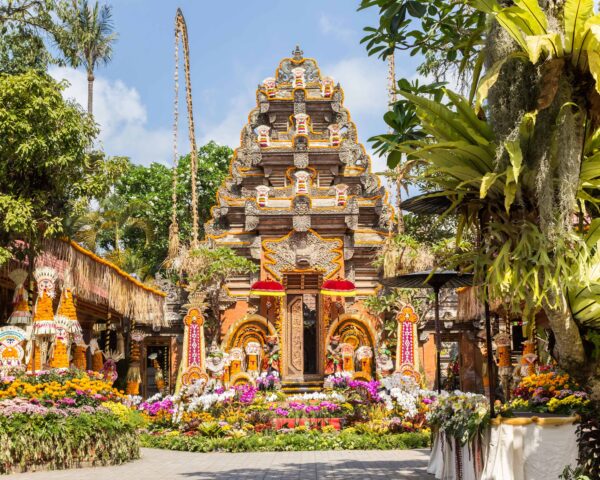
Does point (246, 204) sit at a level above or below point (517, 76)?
above

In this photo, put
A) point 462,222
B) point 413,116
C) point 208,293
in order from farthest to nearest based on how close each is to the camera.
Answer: point 208,293 → point 413,116 → point 462,222

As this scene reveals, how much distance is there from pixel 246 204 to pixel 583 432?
81.1 feet

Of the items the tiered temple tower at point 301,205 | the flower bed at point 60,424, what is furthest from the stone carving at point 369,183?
the flower bed at point 60,424

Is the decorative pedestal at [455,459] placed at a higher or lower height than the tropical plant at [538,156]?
lower

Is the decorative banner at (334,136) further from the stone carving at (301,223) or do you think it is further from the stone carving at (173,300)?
the stone carving at (173,300)

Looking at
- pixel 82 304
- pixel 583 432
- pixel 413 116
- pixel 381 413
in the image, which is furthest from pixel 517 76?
pixel 82 304

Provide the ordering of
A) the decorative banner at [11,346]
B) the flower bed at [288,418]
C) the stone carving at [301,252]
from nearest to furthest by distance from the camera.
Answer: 1. the decorative banner at [11,346]
2. the flower bed at [288,418]
3. the stone carving at [301,252]

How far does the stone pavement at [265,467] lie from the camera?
34.7 ft

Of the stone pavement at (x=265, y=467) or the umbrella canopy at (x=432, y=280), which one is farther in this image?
the umbrella canopy at (x=432, y=280)

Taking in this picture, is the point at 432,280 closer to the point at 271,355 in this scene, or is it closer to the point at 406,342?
the point at 406,342

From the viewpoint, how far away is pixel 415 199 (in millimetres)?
7883

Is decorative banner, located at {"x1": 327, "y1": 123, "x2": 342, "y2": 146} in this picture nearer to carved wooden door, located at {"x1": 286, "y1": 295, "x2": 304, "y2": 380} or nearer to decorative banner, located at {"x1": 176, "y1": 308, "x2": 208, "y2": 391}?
carved wooden door, located at {"x1": 286, "y1": 295, "x2": 304, "y2": 380}

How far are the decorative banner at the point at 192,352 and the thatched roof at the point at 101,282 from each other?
119 centimetres

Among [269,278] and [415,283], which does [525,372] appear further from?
[269,278]
